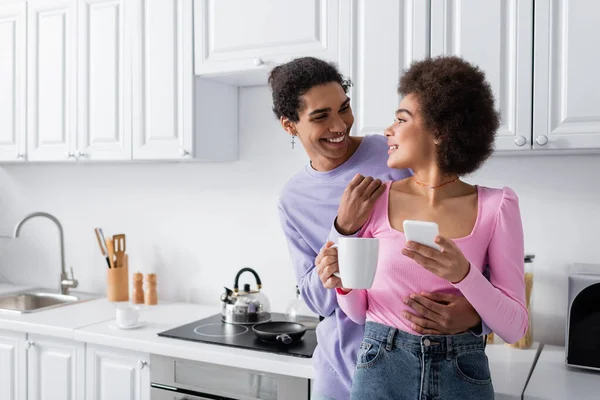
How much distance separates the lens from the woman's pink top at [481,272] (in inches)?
43.2

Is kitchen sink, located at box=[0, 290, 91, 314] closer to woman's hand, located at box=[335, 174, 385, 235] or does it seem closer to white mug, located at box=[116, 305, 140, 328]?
white mug, located at box=[116, 305, 140, 328]

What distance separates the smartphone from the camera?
970 millimetres

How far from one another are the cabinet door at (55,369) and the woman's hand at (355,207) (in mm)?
1471

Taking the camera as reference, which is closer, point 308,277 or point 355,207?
point 355,207

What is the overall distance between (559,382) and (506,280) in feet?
2.45

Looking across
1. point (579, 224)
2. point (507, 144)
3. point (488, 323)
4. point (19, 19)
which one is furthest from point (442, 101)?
point (19, 19)

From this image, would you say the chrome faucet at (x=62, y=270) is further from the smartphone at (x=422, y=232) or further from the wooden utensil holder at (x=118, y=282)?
the smartphone at (x=422, y=232)

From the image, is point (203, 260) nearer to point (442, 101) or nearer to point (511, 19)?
point (511, 19)

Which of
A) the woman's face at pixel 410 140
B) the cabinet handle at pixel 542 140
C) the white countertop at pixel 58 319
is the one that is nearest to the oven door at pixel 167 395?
the white countertop at pixel 58 319

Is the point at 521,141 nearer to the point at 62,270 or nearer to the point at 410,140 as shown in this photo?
the point at 410,140

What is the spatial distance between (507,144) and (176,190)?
156 cm

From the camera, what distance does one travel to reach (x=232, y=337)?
211 cm

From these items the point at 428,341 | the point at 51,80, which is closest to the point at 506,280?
the point at 428,341

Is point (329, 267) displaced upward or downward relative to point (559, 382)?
upward
